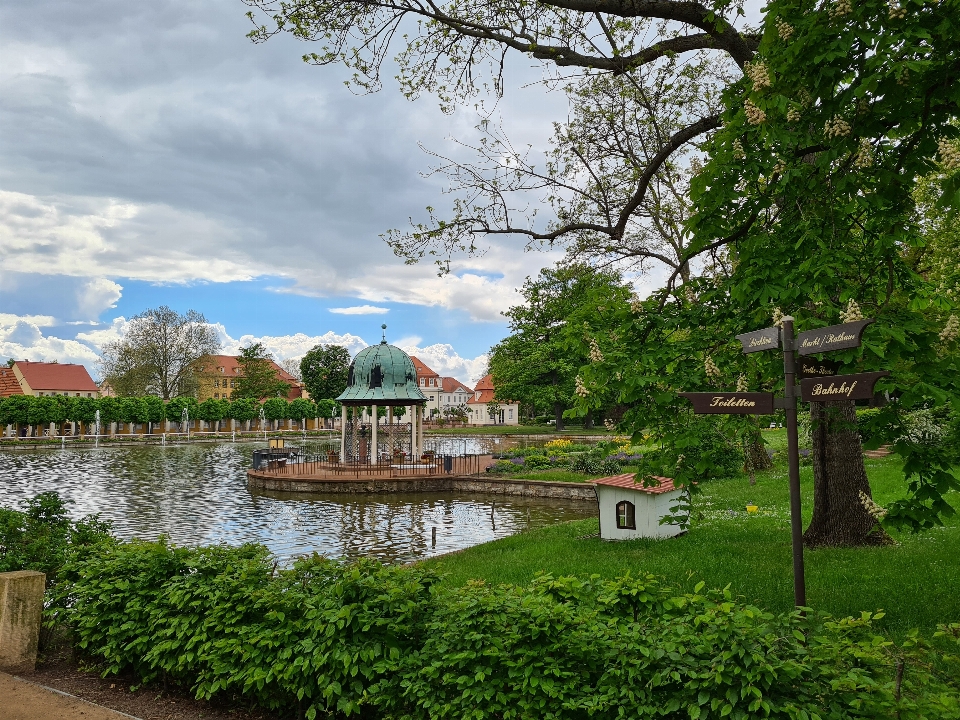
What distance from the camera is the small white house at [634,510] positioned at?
13.4m

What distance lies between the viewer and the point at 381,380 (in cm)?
3119

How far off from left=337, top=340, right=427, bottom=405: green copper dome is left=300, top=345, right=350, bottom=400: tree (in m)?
54.6

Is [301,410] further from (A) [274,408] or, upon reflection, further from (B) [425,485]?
(B) [425,485]

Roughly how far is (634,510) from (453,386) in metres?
124

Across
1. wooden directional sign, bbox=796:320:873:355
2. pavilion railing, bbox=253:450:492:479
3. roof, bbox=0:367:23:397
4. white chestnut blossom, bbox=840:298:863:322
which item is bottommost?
pavilion railing, bbox=253:450:492:479

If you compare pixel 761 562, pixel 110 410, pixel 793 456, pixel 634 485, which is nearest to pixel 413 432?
pixel 634 485

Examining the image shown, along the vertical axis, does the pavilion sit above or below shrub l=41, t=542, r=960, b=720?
above

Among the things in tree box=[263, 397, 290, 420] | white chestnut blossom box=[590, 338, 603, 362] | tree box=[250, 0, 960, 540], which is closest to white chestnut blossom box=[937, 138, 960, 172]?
tree box=[250, 0, 960, 540]

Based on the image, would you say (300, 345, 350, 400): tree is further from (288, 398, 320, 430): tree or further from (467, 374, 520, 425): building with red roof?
(467, 374, 520, 425): building with red roof

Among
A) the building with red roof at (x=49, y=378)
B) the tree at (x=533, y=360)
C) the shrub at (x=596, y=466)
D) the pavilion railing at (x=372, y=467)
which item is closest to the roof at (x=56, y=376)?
the building with red roof at (x=49, y=378)

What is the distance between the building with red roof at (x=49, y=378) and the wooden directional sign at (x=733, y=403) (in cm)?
9636

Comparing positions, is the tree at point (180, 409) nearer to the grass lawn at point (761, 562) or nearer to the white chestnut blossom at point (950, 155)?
the grass lawn at point (761, 562)

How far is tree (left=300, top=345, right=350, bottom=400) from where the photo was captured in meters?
85.7

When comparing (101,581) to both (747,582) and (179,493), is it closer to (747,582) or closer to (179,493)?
(747,582)
